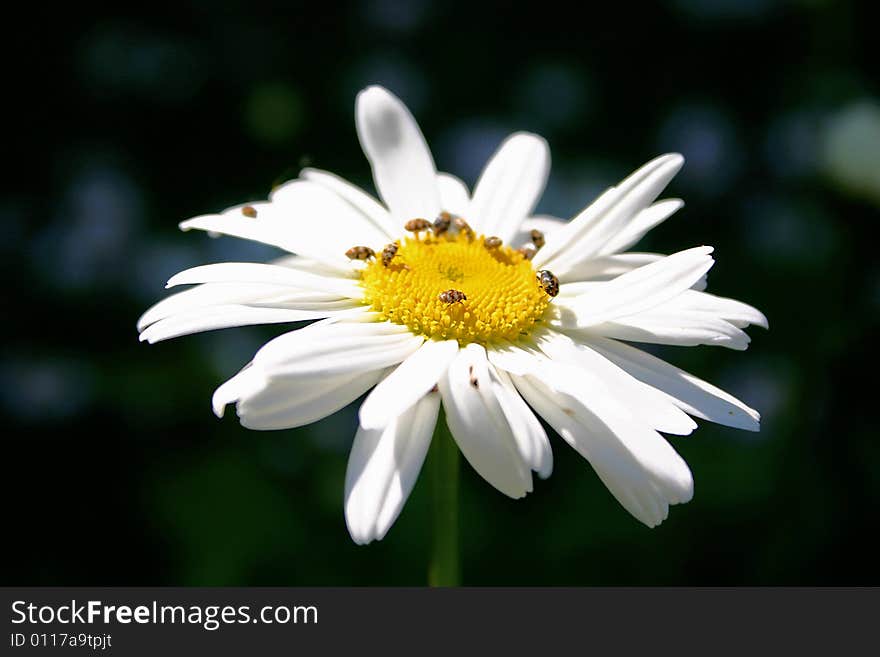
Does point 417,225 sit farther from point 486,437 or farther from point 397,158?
point 486,437

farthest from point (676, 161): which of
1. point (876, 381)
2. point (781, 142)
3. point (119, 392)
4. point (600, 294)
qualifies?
point (781, 142)

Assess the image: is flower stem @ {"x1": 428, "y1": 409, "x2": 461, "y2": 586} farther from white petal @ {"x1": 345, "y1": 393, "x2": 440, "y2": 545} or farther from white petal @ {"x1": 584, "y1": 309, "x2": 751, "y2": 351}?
white petal @ {"x1": 584, "y1": 309, "x2": 751, "y2": 351}

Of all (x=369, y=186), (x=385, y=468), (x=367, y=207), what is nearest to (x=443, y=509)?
(x=385, y=468)

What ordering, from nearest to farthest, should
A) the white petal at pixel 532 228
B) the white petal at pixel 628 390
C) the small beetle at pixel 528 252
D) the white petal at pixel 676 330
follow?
the white petal at pixel 628 390 < the white petal at pixel 676 330 < the small beetle at pixel 528 252 < the white petal at pixel 532 228

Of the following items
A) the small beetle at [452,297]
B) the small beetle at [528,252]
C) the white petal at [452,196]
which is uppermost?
the white petal at [452,196]

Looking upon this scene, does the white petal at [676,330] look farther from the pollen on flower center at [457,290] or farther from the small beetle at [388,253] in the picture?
the small beetle at [388,253]

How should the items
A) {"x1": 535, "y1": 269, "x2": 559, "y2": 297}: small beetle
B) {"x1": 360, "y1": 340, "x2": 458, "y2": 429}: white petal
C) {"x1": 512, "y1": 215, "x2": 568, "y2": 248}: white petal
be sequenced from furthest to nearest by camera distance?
{"x1": 512, "y1": 215, "x2": 568, "y2": 248}: white petal → {"x1": 535, "y1": 269, "x2": 559, "y2": 297}: small beetle → {"x1": 360, "y1": 340, "x2": 458, "y2": 429}: white petal

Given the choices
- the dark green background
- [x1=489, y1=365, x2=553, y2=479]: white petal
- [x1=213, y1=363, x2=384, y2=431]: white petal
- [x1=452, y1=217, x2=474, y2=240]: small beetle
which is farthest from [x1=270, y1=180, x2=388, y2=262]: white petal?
the dark green background

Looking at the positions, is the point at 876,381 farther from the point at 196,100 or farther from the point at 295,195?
the point at 196,100

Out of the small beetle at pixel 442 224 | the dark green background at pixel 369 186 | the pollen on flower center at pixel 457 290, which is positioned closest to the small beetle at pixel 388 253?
the pollen on flower center at pixel 457 290
